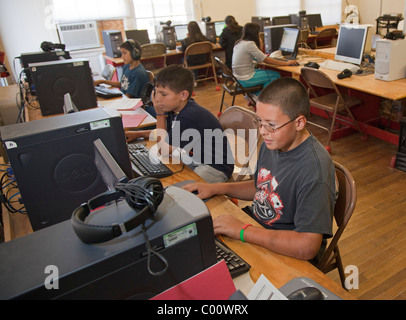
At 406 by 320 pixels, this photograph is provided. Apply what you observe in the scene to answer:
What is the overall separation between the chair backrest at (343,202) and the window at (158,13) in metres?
5.54

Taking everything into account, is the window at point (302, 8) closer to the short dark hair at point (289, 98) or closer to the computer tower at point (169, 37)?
the computer tower at point (169, 37)

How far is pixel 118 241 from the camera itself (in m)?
0.58

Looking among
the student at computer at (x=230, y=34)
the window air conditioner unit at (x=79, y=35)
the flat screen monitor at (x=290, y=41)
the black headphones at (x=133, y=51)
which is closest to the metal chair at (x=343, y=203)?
the black headphones at (x=133, y=51)

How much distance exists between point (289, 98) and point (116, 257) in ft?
2.51

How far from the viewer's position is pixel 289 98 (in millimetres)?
1085

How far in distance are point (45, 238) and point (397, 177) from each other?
2.68 m

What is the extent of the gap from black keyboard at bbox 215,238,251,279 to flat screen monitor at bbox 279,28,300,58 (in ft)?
12.2

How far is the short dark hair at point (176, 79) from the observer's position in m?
1.75

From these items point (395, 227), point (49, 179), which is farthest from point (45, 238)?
point (395, 227)

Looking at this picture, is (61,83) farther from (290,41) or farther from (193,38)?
(193,38)

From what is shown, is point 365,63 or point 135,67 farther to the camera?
point 365,63

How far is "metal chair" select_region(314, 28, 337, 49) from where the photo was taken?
237 inches

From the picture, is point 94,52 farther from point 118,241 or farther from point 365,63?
point 118,241

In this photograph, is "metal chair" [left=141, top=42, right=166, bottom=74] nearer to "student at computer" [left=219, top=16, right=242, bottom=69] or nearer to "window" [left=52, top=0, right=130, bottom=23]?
"student at computer" [left=219, top=16, right=242, bottom=69]
